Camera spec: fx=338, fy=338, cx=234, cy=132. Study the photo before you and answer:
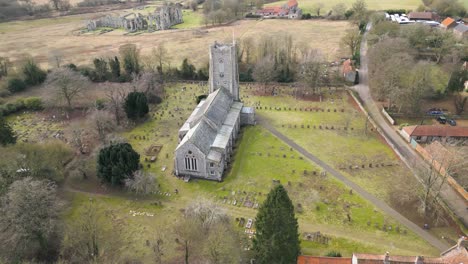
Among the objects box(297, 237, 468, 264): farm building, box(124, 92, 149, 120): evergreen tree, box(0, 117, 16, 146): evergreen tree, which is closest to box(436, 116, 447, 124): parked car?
box(297, 237, 468, 264): farm building

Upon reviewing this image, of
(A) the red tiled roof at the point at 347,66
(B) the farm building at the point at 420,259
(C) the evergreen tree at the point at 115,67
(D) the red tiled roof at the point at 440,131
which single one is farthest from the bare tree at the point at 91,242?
(A) the red tiled roof at the point at 347,66

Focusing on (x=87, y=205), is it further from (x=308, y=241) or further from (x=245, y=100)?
(x=245, y=100)

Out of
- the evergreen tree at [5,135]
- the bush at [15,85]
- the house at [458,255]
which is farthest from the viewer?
the bush at [15,85]

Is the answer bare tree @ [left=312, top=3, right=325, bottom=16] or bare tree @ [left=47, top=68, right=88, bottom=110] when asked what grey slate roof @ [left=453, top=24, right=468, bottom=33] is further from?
bare tree @ [left=47, top=68, right=88, bottom=110]

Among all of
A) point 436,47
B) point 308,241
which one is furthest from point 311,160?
point 436,47

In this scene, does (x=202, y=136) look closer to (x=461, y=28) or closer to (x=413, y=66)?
(x=413, y=66)

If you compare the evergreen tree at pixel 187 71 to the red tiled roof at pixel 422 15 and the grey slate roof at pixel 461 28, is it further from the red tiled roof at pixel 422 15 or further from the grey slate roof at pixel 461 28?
the red tiled roof at pixel 422 15
